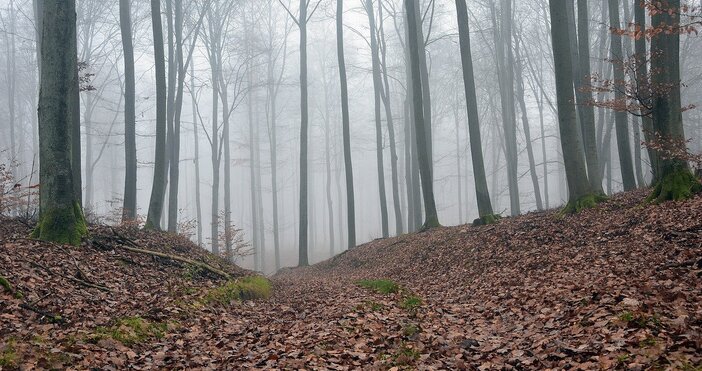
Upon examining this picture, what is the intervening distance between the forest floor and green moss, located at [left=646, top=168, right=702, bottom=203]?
342mm

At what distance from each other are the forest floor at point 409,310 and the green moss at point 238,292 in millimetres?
109

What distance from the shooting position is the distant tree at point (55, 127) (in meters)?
8.72

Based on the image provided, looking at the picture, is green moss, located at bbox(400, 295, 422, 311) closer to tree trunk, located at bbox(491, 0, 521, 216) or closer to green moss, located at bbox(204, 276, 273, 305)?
green moss, located at bbox(204, 276, 273, 305)

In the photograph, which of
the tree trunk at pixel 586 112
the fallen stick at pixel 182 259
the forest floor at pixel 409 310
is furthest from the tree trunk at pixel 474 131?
the fallen stick at pixel 182 259

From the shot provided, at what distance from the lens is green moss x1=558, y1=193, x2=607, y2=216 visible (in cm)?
1179

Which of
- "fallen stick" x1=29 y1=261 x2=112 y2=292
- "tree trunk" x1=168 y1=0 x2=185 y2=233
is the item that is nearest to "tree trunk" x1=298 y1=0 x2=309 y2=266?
"tree trunk" x1=168 y1=0 x2=185 y2=233

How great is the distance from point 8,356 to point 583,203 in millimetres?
11272

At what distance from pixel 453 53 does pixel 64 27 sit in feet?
97.2

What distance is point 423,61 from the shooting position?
21.4 meters

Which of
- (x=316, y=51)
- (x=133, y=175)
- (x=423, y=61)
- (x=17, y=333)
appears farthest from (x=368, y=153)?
(x=17, y=333)

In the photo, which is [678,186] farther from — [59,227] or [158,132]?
[158,132]

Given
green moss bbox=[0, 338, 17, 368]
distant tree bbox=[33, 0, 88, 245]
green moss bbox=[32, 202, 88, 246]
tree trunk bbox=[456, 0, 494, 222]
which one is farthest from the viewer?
tree trunk bbox=[456, 0, 494, 222]

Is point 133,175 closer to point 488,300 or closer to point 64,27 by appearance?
point 64,27

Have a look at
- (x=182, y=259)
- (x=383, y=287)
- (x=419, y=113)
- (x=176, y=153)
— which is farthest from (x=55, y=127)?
(x=176, y=153)
